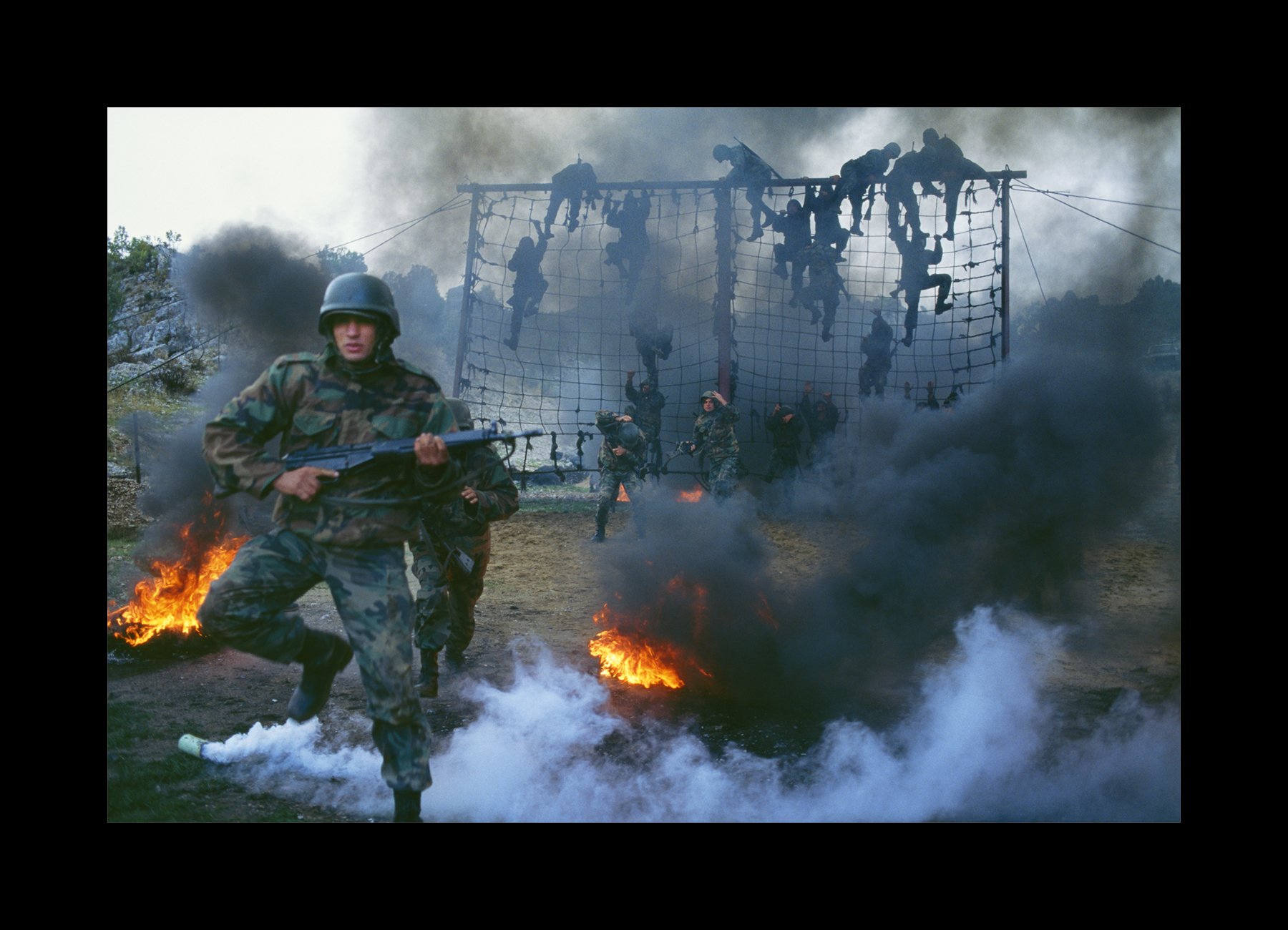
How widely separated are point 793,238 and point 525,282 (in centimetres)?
294

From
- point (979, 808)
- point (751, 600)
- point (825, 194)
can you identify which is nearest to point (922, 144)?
point (825, 194)

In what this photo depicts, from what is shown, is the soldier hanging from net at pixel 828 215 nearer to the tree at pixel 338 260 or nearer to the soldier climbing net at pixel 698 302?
the soldier climbing net at pixel 698 302

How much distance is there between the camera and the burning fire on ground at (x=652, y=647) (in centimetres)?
633

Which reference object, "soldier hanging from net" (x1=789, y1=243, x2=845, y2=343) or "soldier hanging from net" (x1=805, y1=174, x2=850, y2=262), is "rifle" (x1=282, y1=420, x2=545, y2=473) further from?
"soldier hanging from net" (x1=789, y1=243, x2=845, y2=343)

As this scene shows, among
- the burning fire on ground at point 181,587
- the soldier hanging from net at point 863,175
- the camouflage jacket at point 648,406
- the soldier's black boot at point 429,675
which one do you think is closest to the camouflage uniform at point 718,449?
the camouflage jacket at point 648,406

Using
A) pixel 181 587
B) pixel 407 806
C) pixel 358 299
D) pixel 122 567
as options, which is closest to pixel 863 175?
pixel 358 299

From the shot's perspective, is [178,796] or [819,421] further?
[819,421]

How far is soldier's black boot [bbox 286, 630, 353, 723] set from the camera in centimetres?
420

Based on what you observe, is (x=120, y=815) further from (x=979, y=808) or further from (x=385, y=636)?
(x=979, y=808)

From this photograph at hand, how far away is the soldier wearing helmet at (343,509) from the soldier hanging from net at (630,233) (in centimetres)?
452

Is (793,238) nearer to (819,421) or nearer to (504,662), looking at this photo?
(819,421)

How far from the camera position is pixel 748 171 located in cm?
812

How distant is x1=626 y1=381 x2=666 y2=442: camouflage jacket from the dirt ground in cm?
202
